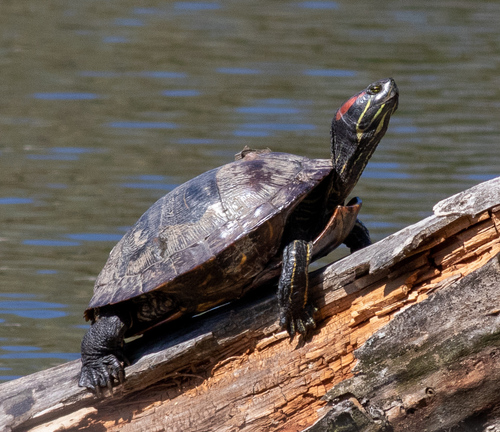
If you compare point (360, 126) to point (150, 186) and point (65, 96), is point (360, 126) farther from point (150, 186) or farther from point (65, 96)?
point (65, 96)

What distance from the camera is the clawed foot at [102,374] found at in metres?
4.13

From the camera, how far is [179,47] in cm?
1334

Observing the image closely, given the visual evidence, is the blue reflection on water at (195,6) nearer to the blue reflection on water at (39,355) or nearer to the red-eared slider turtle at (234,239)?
the blue reflection on water at (39,355)

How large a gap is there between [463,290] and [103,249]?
436 cm

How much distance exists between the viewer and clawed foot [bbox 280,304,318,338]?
4.12m

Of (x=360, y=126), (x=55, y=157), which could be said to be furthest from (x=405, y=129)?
(x=360, y=126)

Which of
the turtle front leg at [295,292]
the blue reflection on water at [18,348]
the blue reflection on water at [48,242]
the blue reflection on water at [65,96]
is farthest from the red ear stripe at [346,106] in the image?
the blue reflection on water at [65,96]

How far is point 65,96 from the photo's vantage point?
11.4 meters

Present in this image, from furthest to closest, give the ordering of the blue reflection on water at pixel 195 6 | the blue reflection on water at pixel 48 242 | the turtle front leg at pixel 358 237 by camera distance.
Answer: the blue reflection on water at pixel 195 6, the blue reflection on water at pixel 48 242, the turtle front leg at pixel 358 237

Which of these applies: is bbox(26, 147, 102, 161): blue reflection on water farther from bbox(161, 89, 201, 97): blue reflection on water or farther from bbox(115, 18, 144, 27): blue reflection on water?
bbox(115, 18, 144, 27): blue reflection on water

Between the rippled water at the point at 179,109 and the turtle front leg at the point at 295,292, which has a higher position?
the rippled water at the point at 179,109

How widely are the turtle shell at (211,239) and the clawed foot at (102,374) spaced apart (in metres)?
0.29

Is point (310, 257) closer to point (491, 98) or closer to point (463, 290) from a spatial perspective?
point (463, 290)

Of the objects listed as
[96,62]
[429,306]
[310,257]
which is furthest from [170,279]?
[96,62]
